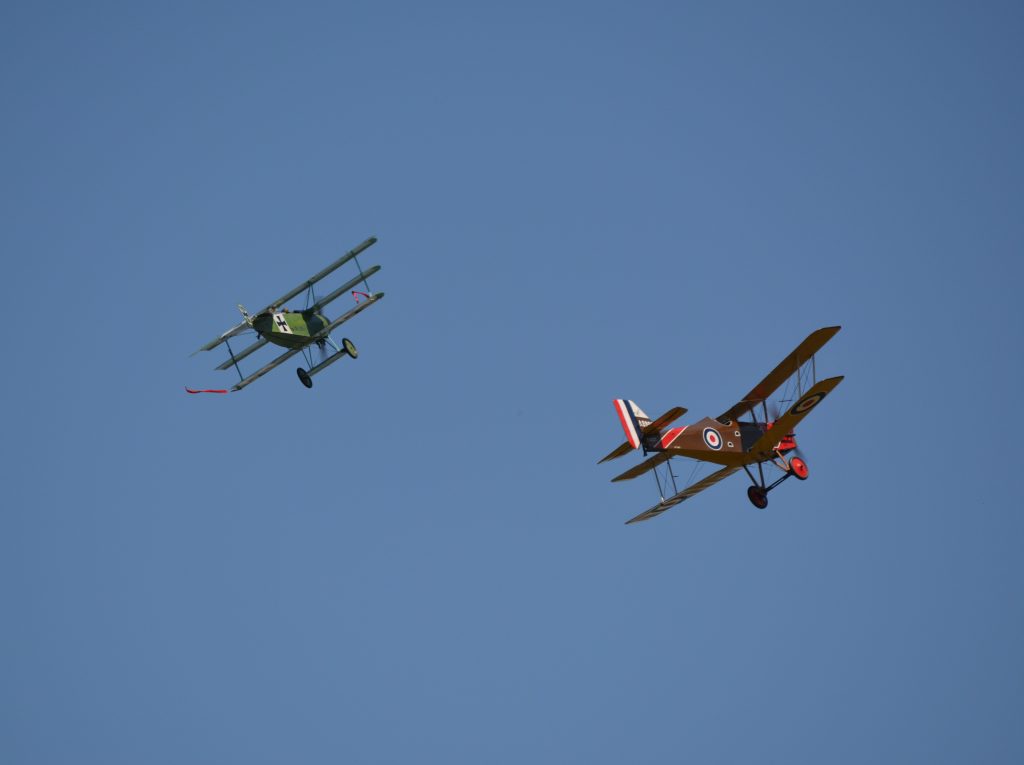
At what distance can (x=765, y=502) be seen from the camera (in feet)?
103

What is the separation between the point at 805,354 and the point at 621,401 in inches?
199

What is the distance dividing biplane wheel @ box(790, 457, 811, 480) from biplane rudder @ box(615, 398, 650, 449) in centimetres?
478

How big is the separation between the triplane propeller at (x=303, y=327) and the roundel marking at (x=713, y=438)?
11344 mm

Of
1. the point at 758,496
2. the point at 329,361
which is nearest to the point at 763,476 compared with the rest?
the point at 758,496

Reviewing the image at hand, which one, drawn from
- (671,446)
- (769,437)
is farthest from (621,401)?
(769,437)

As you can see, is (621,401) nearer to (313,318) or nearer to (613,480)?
(613,480)

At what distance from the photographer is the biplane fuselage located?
3400 cm

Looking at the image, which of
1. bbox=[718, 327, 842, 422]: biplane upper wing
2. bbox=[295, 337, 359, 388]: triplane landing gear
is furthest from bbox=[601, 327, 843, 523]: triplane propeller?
bbox=[295, 337, 359, 388]: triplane landing gear

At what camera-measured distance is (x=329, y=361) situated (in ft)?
119

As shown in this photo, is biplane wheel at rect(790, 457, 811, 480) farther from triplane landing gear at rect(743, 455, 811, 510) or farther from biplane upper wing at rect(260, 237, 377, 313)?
biplane upper wing at rect(260, 237, 377, 313)

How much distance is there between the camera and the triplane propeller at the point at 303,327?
1347 inches

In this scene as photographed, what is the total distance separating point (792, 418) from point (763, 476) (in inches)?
86.1

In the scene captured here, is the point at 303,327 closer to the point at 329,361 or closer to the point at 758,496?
the point at 329,361

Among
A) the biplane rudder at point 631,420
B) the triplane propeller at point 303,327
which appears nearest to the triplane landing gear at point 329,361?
the triplane propeller at point 303,327
